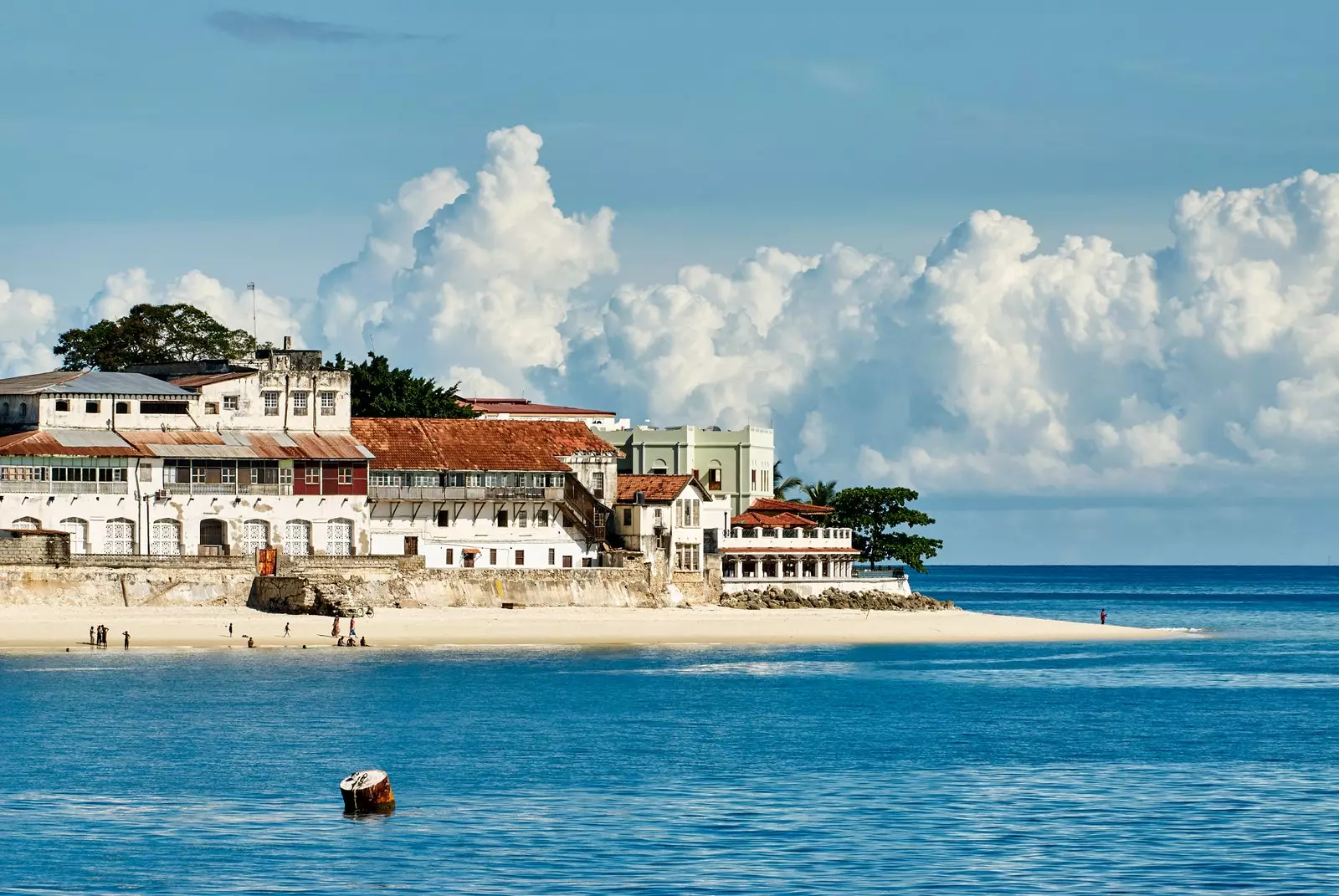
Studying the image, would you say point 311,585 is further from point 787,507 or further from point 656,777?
point 656,777

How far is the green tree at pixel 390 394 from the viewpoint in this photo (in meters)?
132

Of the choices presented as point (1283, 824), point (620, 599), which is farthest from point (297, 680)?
point (1283, 824)

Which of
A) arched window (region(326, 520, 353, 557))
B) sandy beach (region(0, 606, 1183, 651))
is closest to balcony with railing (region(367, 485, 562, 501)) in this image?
arched window (region(326, 520, 353, 557))

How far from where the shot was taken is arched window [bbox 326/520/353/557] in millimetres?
109062

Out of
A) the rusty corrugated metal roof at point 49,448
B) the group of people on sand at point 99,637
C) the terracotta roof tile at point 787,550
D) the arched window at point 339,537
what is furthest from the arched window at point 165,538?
the terracotta roof tile at point 787,550

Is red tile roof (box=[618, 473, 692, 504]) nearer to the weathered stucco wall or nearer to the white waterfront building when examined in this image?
the white waterfront building

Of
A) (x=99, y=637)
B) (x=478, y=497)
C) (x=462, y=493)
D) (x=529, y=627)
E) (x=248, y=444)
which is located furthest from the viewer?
(x=478, y=497)

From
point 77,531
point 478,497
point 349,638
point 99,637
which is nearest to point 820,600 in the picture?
point 478,497

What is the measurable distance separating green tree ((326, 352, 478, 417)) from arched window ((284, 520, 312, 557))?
24.4m

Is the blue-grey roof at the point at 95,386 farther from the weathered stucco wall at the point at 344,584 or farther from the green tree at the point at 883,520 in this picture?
the green tree at the point at 883,520

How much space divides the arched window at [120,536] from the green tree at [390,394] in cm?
2923

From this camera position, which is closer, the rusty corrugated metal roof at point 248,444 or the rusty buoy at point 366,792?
the rusty buoy at point 366,792

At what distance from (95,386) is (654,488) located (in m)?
31.9

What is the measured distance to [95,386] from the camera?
107750 millimetres
